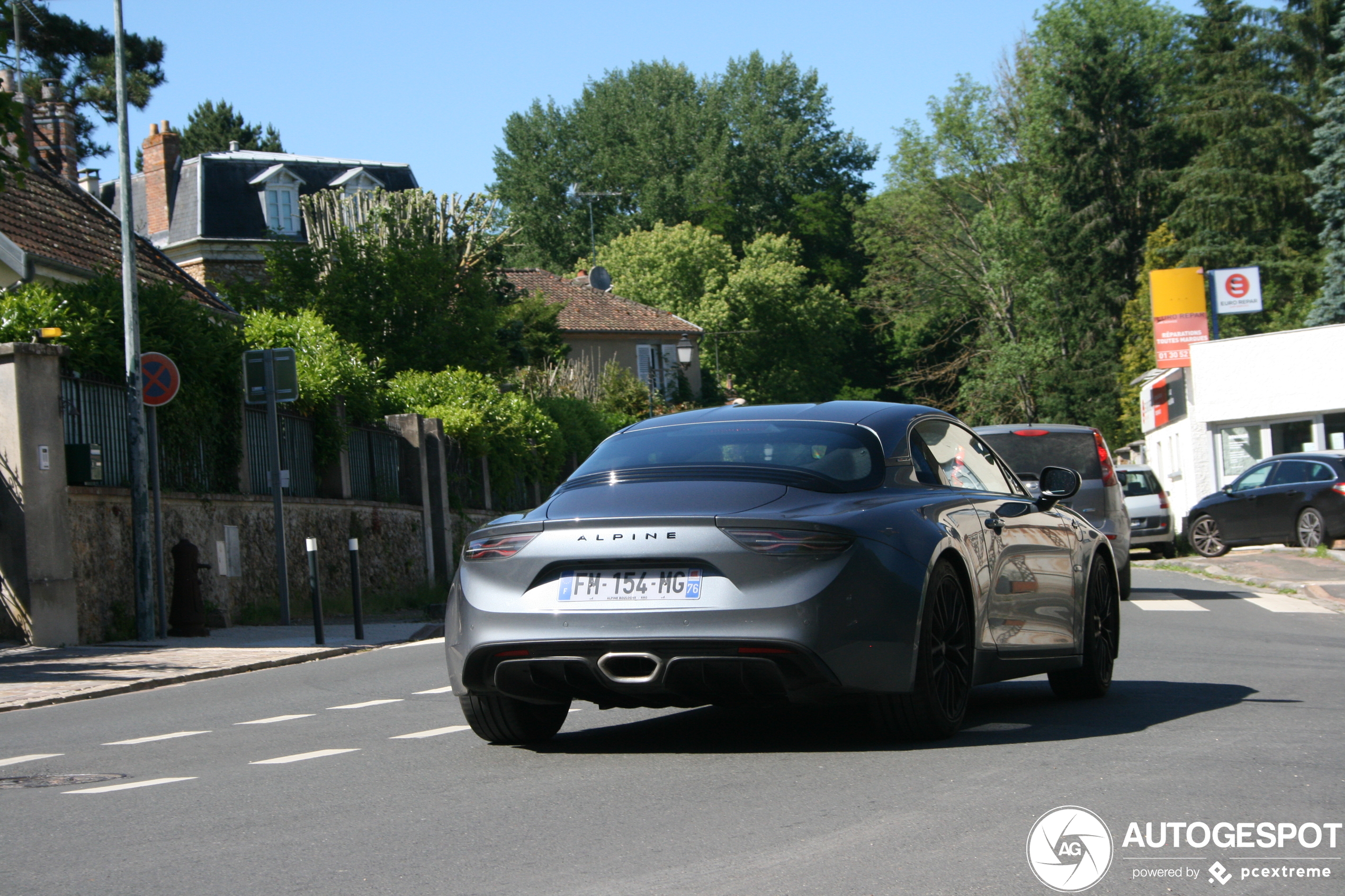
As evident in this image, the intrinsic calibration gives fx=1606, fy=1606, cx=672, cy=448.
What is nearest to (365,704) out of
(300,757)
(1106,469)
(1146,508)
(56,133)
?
(300,757)

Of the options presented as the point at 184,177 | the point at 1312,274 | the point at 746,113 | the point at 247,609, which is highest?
the point at 746,113

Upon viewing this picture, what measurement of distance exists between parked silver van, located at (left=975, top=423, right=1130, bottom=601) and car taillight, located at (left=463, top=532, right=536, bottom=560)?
35.0 ft

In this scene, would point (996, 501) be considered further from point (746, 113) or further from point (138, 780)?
point (746, 113)

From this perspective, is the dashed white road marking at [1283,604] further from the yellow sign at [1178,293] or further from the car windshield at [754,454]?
the yellow sign at [1178,293]

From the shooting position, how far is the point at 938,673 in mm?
6836

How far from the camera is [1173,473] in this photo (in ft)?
136

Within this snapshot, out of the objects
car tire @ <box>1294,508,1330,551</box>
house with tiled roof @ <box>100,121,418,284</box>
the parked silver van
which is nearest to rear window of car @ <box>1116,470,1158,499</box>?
car tire @ <box>1294,508,1330,551</box>

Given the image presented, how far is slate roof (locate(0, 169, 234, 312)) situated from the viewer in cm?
2511

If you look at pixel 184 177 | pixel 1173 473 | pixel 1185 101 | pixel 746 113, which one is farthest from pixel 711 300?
pixel 1173 473

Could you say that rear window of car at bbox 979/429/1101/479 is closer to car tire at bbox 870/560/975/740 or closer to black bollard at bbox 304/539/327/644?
black bollard at bbox 304/539/327/644

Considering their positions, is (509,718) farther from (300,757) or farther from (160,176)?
(160,176)

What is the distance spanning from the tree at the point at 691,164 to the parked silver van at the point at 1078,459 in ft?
230

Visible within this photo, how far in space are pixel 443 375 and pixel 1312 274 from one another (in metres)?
37.6

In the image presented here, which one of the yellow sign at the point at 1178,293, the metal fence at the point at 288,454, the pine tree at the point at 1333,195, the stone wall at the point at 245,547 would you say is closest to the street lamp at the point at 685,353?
the yellow sign at the point at 1178,293
